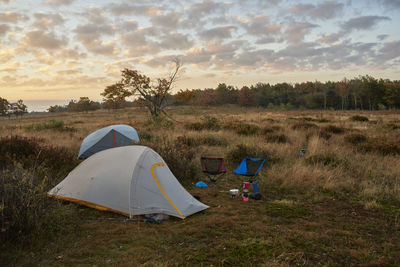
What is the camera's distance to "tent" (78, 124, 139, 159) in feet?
30.9

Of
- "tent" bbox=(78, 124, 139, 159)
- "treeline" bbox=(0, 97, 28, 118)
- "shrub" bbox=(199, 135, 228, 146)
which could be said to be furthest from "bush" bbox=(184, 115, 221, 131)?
"treeline" bbox=(0, 97, 28, 118)

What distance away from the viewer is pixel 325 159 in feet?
27.8

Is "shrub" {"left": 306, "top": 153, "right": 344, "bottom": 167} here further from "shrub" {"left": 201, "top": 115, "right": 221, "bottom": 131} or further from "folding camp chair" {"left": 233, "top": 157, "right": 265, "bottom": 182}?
"shrub" {"left": 201, "top": 115, "right": 221, "bottom": 131}

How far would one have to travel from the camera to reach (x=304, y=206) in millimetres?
5699

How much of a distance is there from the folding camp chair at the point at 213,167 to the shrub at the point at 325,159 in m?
2.81

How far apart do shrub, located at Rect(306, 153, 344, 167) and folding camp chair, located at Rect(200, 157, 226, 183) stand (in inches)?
110

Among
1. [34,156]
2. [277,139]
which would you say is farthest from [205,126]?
[34,156]

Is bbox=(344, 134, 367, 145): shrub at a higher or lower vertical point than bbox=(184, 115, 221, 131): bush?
lower

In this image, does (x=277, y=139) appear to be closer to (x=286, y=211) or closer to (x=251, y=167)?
(x=251, y=167)

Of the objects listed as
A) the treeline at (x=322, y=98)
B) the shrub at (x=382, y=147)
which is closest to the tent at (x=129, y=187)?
the shrub at (x=382, y=147)

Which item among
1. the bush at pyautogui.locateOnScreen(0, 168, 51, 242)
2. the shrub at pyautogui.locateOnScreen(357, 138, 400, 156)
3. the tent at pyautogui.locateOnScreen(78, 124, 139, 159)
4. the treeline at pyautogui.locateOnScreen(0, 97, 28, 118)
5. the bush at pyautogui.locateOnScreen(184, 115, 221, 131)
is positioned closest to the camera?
the bush at pyautogui.locateOnScreen(0, 168, 51, 242)

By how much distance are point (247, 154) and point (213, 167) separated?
2.16 metres

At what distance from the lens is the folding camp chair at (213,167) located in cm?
745

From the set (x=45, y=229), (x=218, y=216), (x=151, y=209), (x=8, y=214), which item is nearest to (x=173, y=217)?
(x=151, y=209)
